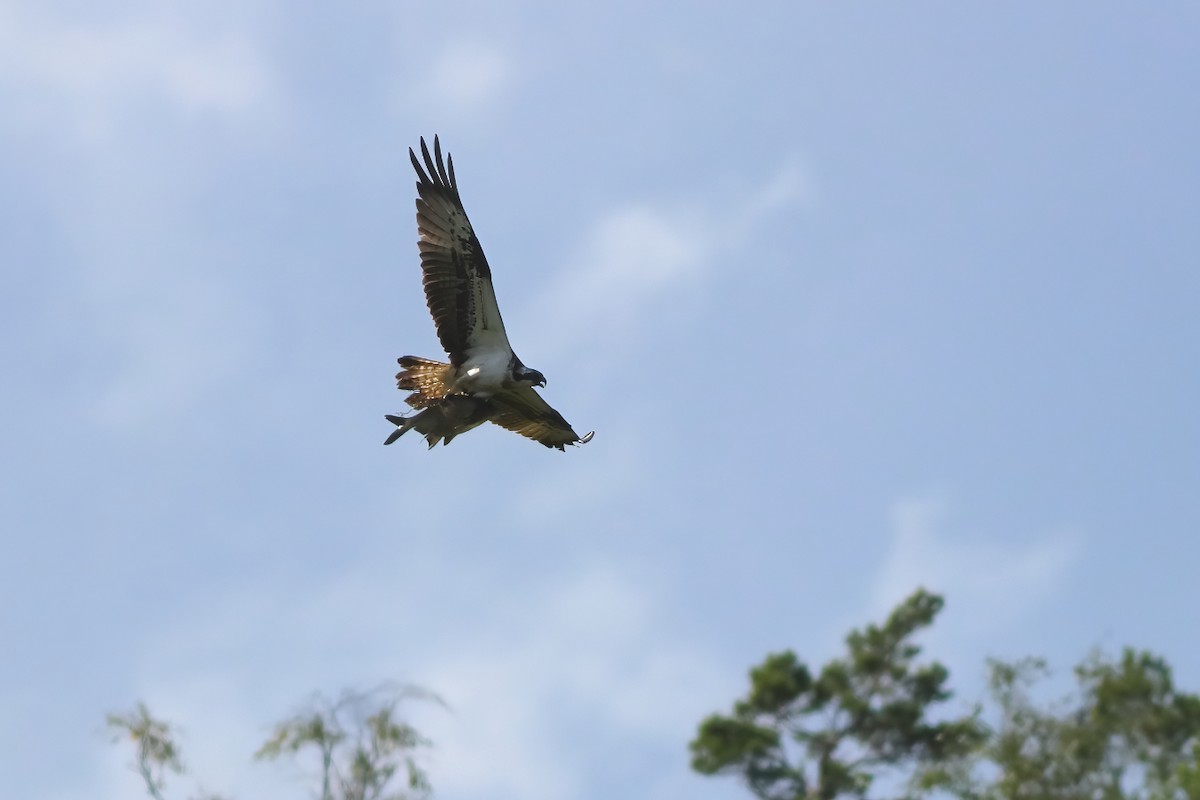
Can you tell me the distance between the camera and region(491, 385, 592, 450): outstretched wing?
61.3 ft

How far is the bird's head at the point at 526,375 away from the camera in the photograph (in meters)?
17.8

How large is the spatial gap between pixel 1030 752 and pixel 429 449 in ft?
28.8

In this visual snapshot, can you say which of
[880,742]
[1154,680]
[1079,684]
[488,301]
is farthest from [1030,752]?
[488,301]

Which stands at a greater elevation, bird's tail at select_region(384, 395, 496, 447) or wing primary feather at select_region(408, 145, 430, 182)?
wing primary feather at select_region(408, 145, 430, 182)

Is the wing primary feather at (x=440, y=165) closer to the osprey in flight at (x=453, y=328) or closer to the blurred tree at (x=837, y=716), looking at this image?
the osprey in flight at (x=453, y=328)

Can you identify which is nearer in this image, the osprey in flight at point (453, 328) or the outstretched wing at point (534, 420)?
the osprey in flight at point (453, 328)

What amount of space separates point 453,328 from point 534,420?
190cm

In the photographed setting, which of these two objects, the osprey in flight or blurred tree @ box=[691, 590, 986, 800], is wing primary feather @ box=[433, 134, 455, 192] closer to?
the osprey in flight

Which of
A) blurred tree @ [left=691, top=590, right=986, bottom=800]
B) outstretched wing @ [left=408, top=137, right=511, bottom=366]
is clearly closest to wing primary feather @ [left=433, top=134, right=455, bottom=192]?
outstretched wing @ [left=408, top=137, right=511, bottom=366]

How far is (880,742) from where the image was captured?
29438mm

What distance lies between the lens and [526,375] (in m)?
17.9

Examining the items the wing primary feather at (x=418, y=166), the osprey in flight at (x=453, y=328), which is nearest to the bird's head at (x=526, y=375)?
the osprey in flight at (x=453, y=328)

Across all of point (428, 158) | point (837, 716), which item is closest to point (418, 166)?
point (428, 158)

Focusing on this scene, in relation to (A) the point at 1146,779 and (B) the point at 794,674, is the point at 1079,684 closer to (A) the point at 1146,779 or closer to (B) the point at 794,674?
(A) the point at 1146,779
